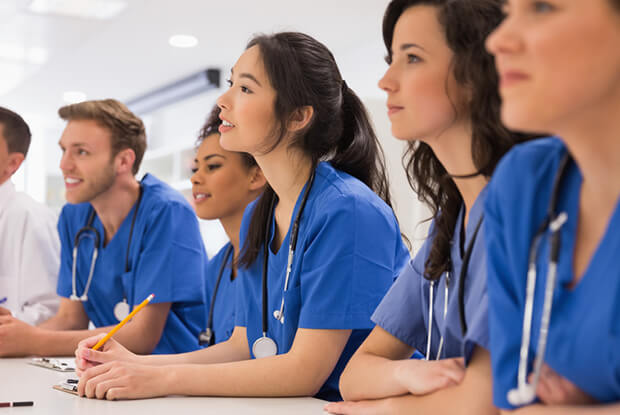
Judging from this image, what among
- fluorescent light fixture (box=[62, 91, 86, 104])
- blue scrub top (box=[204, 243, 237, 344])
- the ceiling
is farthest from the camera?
fluorescent light fixture (box=[62, 91, 86, 104])

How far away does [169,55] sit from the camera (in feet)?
19.0

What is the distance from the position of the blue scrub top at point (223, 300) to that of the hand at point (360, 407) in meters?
0.85

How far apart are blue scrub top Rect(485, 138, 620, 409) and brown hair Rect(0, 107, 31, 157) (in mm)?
2447

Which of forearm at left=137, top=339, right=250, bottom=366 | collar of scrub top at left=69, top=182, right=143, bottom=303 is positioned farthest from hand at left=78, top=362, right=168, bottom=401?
collar of scrub top at left=69, top=182, right=143, bottom=303

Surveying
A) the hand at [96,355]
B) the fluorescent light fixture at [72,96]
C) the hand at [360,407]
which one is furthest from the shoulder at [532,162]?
the fluorescent light fixture at [72,96]

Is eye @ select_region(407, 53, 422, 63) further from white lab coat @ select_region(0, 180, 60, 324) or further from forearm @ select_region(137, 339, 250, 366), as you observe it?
white lab coat @ select_region(0, 180, 60, 324)

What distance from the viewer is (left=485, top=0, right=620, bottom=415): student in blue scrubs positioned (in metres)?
0.71

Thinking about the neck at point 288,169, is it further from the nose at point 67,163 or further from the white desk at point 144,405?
the nose at point 67,163

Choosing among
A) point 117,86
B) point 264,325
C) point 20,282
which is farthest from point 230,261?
point 117,86

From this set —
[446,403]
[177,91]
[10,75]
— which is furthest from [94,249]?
[10,75]

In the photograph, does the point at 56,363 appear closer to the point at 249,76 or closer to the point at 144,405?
the point at 144,405

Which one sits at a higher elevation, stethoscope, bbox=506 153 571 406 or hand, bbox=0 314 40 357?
stethoscope, bbox=506 153 571 406

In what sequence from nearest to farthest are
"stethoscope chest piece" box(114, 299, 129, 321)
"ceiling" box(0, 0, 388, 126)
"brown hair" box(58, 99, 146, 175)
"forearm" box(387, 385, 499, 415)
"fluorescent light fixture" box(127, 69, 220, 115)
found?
"forearm" box(387, 385, 499, 415), "stethoscope chest piece" box(114, 299, 129, 321), "brown hair" box(58, 99, 146, 175), "ceiling" box(0, 0, 388, 126), "fluorescent light fixture" box(127, 69, 220, 115)

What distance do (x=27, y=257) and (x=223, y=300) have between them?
0.91 meters
